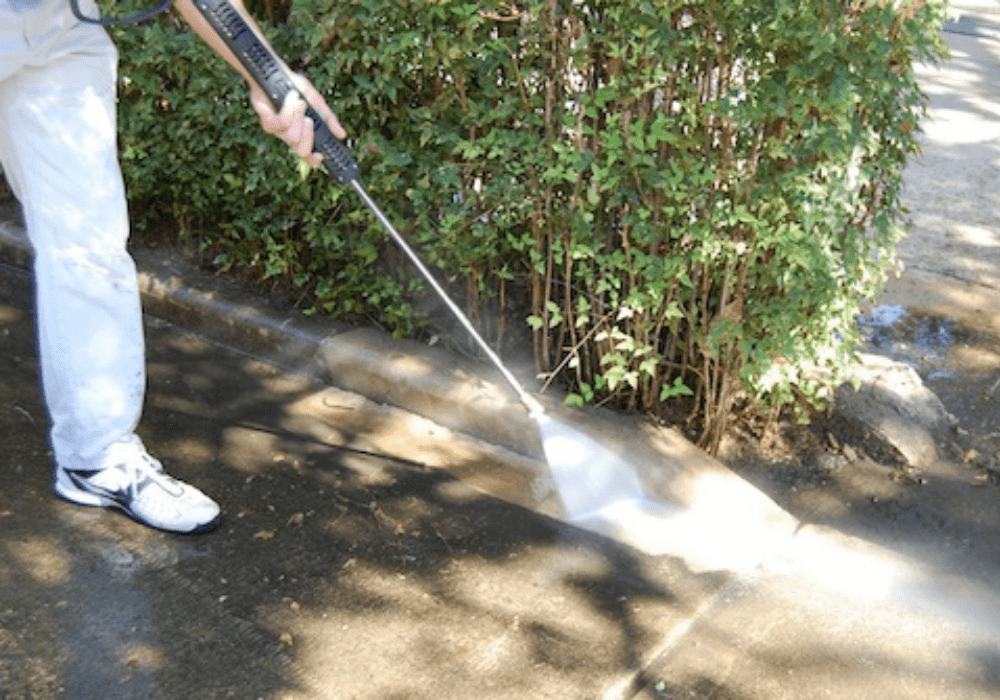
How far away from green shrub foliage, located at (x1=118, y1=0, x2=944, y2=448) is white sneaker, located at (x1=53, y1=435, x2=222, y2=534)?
106cm

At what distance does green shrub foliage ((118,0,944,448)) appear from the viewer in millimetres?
3627

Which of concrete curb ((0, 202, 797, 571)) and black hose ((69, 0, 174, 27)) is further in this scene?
concrete curb ((0, 202, 797, 571))

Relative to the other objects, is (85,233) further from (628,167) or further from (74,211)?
(628,167)

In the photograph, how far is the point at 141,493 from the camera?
382 centimetres

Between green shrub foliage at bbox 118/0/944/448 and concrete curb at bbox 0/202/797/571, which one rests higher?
green shrub foliage at bbox 118/0/944/448

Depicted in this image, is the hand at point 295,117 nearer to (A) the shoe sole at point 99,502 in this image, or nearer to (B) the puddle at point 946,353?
(A) the shoe sole at point 99,502

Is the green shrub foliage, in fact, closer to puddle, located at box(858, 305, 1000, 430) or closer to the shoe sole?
puddle, located at box(858, 305, 1000, 430)

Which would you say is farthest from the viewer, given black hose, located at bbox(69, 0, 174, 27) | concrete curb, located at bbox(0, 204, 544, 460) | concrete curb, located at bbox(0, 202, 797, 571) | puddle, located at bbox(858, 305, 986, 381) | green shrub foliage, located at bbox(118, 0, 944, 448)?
puddle, located at bbox(858, 305, 986, 381)

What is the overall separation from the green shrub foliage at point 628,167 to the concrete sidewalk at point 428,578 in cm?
30

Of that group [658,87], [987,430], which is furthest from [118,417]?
[987,430]

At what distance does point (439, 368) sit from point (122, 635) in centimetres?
149

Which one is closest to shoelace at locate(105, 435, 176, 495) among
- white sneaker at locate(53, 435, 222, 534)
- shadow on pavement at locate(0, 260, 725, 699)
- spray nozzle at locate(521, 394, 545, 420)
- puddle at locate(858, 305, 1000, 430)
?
white sneaker at locate(53, 435, 222, 534)

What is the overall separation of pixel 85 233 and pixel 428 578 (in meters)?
1.28

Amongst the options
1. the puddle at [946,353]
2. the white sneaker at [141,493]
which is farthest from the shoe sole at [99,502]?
the puddle at [946,353]
